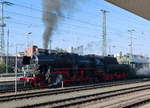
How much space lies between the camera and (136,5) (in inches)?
343

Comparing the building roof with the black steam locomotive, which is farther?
the black steam locomotive

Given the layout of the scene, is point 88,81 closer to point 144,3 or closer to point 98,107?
point 98,107

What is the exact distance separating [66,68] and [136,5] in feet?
58.6

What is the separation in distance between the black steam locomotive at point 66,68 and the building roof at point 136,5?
1525 cm

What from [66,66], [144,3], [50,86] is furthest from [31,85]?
[144,3]

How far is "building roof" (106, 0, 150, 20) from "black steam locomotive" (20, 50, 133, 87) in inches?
601

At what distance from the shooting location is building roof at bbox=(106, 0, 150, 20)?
7.80 meters

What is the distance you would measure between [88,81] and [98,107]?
16.7m

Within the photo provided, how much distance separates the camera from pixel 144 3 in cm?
886

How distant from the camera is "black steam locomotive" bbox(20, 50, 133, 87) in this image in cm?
2419

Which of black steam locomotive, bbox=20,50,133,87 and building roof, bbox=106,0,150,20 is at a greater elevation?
building roof, bbox=106,0,150,20

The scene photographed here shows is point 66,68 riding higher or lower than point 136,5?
lower

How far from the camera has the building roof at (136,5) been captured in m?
7.80

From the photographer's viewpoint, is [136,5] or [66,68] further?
[66,68]
